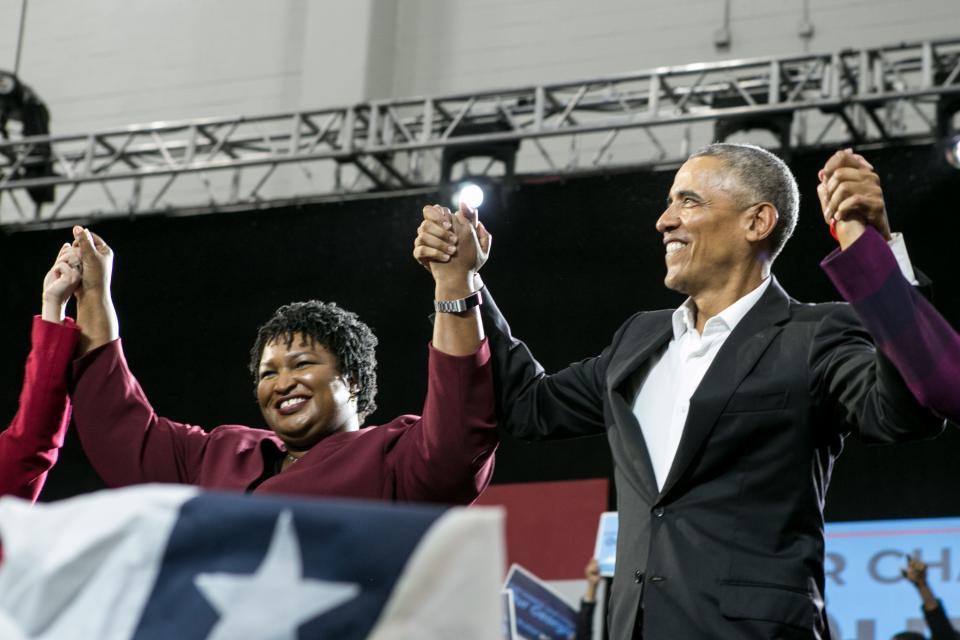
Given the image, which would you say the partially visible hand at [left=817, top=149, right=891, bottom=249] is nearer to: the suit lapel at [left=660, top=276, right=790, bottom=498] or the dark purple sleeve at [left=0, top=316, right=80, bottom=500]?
the suit lapel at [left=660, top=276, right=790, bottom=498]

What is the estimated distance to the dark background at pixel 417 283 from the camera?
599 centimetres

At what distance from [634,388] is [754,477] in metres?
0.29

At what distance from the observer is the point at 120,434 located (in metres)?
2.56

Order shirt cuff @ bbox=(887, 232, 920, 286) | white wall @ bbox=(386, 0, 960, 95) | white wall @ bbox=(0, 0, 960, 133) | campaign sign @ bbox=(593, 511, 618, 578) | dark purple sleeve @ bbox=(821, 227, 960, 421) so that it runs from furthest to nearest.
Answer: white wall @ bbox=(0, 0, 960, 133)
white wall @ bbox=(386, 0, 960, 95)
campaign sign @ bbox=(593, 511, 618, 578)
shirt cuff @ bbox=(887, 232, 920, 286)
dark purple sleeve @ bbox=(821, 227, 960, 421)

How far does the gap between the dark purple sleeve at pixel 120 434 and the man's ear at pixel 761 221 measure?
3.33 ft

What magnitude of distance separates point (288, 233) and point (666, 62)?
2.20 meters

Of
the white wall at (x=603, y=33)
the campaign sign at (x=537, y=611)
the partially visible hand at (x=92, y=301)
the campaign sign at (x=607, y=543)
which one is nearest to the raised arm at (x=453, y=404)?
the partially visible hand at (x=92, y=301)

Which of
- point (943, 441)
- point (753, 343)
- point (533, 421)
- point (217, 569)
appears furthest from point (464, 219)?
point (943, 441)

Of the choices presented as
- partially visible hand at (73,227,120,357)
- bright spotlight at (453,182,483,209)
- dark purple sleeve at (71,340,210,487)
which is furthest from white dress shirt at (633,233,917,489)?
bright spotlight at (453,182,483,209)

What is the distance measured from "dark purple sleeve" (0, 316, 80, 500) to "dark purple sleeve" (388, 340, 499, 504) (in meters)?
0.63

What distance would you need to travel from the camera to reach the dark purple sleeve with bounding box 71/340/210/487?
2.54m

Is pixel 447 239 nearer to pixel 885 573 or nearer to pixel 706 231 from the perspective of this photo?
pixel 706 231

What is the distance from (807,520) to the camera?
2.03 meters

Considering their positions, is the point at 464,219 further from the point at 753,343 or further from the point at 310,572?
the point at 310,572
